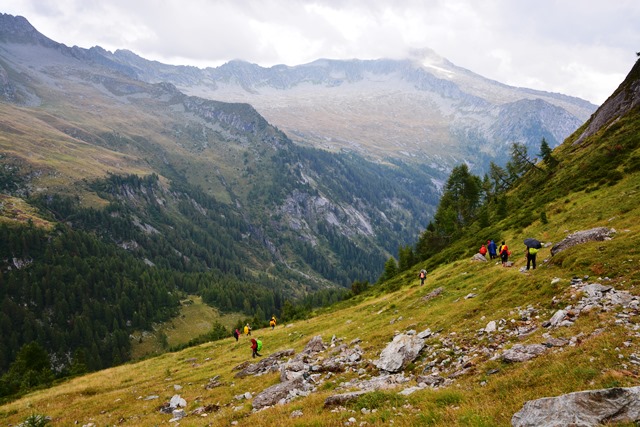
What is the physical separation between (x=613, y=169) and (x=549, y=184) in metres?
14.7

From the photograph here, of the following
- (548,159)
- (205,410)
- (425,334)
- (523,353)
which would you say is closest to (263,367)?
(205,410)

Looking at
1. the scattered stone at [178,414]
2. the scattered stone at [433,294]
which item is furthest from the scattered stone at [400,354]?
the scattered stone at [433,294]

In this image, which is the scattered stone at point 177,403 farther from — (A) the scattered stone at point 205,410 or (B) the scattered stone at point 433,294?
(B) the scattered stone at point 433,294

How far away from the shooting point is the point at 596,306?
15.9 meters

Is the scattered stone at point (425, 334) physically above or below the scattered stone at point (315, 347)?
above

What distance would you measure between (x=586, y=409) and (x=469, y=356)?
29.5 feet

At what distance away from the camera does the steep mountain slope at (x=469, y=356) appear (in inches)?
449

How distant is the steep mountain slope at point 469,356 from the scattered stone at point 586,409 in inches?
2.6

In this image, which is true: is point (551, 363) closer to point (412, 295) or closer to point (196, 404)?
point (196, 404)

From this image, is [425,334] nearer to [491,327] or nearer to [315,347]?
[491,327]

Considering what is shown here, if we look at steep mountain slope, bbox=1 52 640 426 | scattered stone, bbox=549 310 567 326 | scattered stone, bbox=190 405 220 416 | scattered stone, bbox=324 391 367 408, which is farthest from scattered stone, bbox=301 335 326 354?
scattered stone, bbox=549 310 567 326

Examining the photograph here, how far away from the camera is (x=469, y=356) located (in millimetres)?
17078

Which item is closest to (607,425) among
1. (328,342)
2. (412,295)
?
(328,342)

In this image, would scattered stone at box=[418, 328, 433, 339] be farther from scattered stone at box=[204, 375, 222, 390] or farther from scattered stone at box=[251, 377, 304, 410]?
scattered stone at box=[204, 375, 222, 390]
